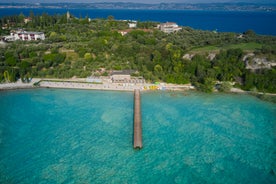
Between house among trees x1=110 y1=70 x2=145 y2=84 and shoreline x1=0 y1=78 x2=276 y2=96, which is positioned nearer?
shoreline x1=0 y1=78 x2=276 y2=96

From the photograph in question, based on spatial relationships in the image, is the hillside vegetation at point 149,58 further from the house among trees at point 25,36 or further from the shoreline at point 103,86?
the house among trees at point 25,36

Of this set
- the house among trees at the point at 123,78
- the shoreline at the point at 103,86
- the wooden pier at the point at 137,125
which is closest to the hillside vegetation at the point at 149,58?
the shoreline at the point at 103,86

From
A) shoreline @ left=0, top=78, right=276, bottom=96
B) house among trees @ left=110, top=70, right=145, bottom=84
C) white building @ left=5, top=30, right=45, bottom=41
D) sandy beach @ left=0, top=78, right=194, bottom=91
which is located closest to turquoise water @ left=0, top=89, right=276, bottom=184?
shoreline @ left=0, top=78, right=276, bottom=96

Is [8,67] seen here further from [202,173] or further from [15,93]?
[202,173]

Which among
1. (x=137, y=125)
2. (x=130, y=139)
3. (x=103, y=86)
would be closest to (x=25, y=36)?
(x=103, y=86)

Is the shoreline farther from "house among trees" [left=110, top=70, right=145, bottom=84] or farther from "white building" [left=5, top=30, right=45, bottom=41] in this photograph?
"white building" [left=5, top=30, right=45, bottom=41]

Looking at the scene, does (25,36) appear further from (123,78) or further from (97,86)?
(123,78)
